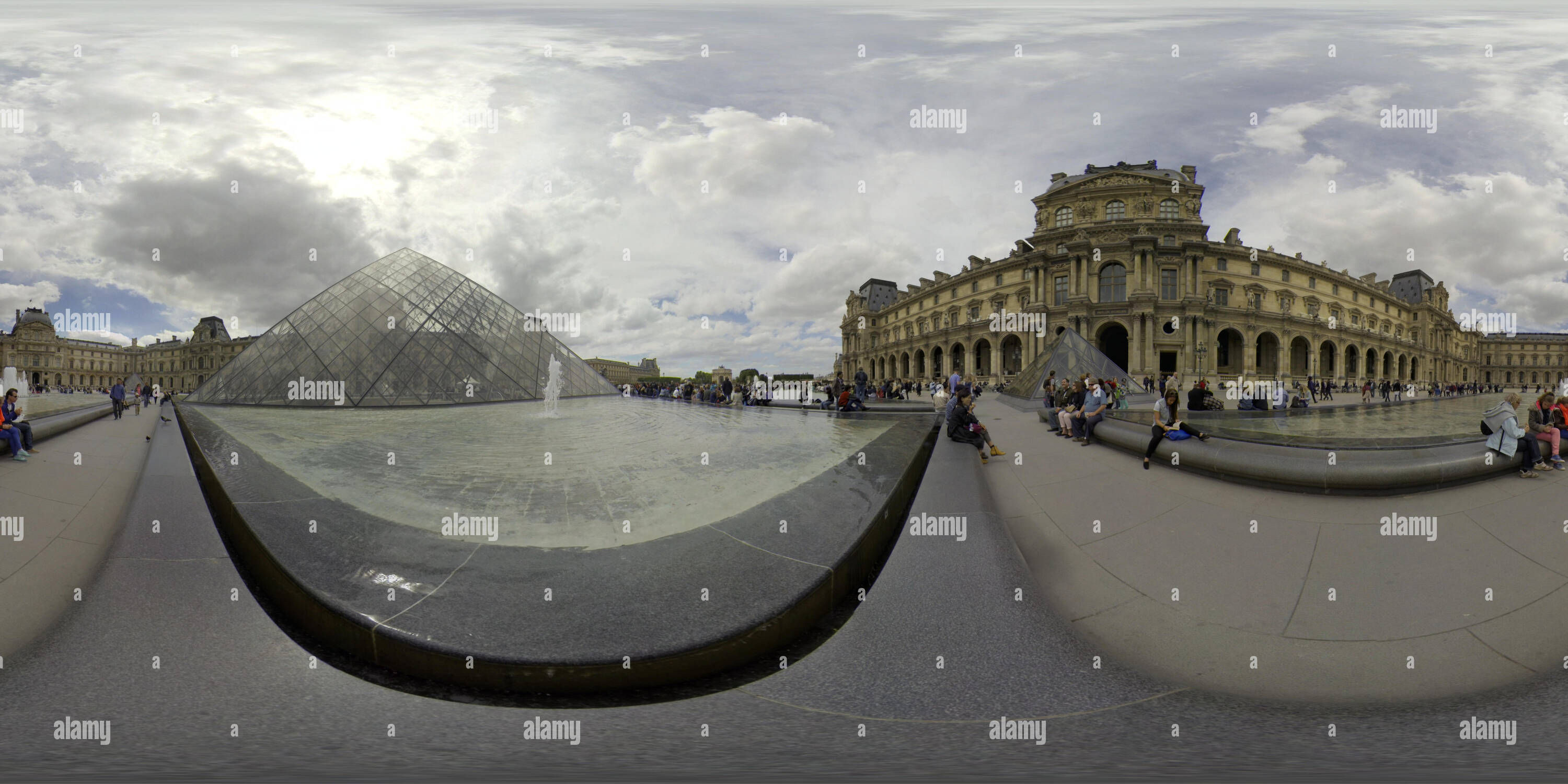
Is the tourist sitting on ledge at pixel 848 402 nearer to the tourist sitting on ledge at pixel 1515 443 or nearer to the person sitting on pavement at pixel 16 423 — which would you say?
the tourist sitting on ledge at pixel 1515 443

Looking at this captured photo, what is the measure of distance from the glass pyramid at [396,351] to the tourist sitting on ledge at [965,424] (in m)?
23.3

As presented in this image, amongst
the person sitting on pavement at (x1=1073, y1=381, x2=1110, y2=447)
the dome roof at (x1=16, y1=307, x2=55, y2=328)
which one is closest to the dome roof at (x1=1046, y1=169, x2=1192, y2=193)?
the person sitting on pavement at (x1=1073, y1=381, x2=1110, y2=447)

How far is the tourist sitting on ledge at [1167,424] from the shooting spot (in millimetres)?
6383

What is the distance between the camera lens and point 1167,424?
681 centimetres

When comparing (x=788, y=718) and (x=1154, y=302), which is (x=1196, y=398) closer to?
(x=788, y=718)

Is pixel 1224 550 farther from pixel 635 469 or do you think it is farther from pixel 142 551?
pixel 142 551

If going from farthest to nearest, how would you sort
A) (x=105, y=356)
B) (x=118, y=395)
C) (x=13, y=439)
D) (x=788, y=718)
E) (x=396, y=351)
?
(x=105, y=356), (x=396, y=351), (x=118, y=395), (x=13, y=439), (x=788, y=718)

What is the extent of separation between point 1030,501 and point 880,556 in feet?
7.32

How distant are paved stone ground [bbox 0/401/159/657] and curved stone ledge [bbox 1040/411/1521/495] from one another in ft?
30.3

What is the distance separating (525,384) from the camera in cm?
2841

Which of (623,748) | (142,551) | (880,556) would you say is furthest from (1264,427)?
(142,551)

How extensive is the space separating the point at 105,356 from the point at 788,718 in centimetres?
13679

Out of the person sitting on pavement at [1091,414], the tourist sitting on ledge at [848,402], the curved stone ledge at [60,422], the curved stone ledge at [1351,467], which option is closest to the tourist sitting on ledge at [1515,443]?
the curved stone ledge at [1351,467]

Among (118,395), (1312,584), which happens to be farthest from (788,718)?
(118,395)
